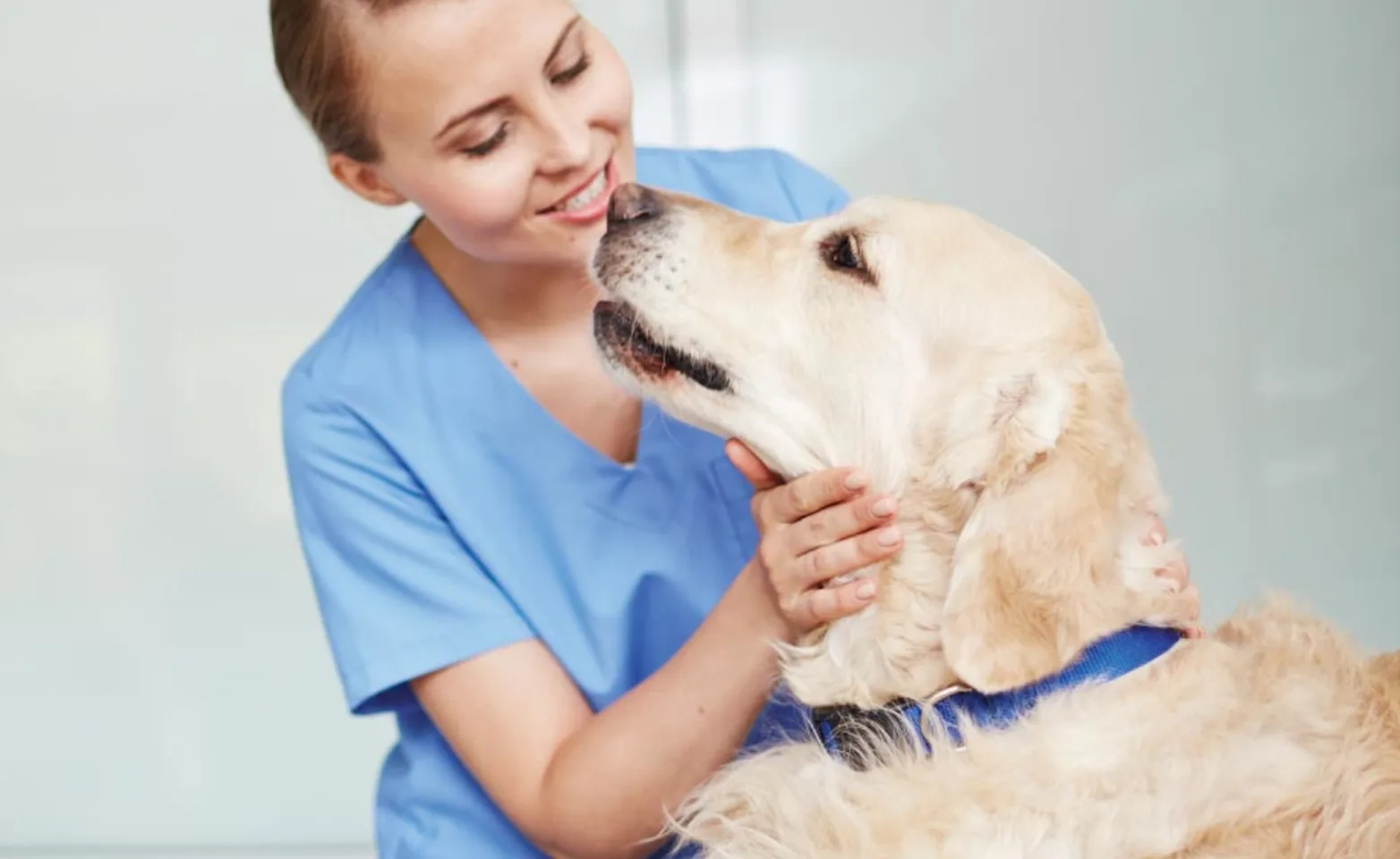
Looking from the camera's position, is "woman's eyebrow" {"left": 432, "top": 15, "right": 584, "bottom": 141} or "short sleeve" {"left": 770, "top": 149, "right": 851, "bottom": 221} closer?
"woman's eyebrow" {"left": 432, "top": 15, "right": 584, "bottom": 141}

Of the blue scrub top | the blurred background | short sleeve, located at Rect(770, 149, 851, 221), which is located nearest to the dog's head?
the blue scrub top

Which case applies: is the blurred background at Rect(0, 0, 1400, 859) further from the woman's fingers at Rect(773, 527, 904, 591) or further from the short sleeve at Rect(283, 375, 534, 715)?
the woman's fingers at Rect(773, 527, 904, 591)

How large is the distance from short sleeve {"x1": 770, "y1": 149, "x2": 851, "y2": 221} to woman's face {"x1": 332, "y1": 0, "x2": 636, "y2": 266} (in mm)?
308

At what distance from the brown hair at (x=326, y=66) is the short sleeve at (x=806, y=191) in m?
0.53

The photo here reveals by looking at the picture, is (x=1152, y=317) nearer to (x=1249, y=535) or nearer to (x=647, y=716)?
(x=1249, y=535)

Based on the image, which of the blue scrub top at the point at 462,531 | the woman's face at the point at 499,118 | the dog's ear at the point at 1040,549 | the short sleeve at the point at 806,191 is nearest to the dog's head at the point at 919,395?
the dog's ear at the point at 1040,549

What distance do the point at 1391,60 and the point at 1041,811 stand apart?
2.22m

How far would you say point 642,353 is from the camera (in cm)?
132

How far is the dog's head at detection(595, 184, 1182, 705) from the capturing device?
44.3 inches

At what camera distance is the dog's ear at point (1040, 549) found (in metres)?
1.11

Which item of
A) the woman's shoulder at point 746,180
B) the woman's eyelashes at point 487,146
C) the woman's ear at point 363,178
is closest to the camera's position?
the woman's eyelashes at point 487,146

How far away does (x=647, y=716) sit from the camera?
1.30 meters

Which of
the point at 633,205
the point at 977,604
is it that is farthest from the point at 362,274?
the point at 977,604

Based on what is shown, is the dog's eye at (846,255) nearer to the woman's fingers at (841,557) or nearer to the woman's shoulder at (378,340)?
the woman's fingers at (841,557)
